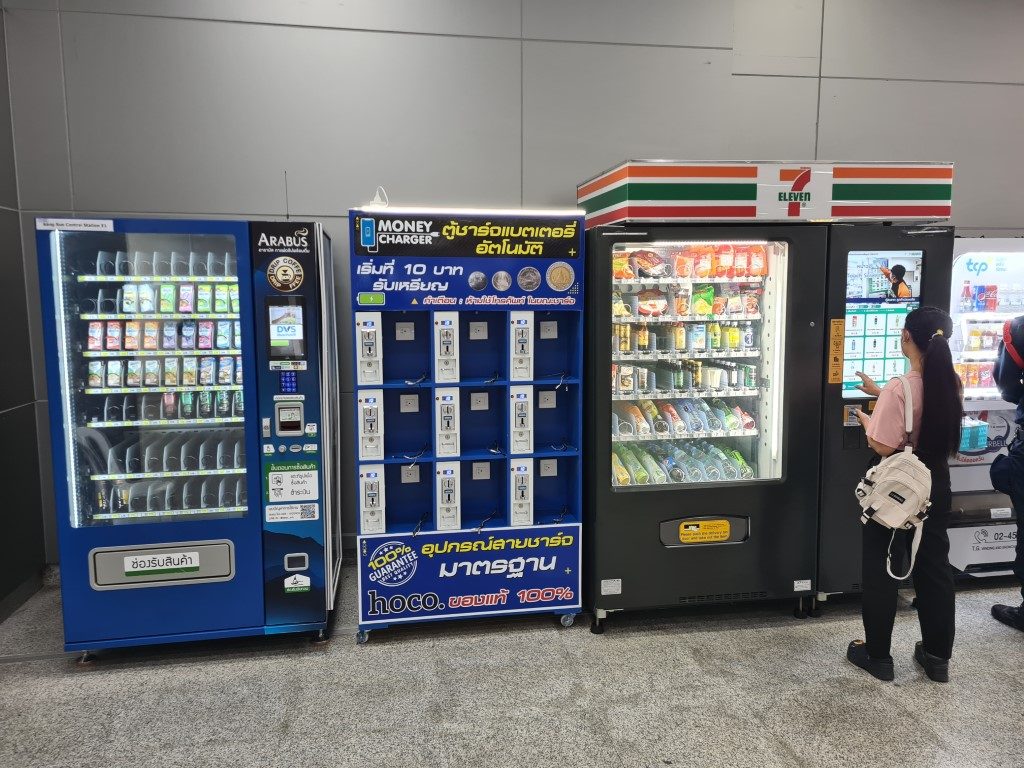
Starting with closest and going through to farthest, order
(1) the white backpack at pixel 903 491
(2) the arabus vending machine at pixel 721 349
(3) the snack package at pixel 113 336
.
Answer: (1) the white backpack at pixel 903 491 → (3) the snack package at pixel 113 336 → (2) the arabus vending machine at pixel 721 349

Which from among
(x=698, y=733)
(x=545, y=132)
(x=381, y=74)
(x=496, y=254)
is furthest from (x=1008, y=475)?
(x=381, y=74)

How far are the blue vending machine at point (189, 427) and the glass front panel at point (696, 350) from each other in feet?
5.32

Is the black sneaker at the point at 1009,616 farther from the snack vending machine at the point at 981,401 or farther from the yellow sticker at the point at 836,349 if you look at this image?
the yellow sticker at the point at 836,349

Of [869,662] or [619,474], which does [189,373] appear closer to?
[619,474]

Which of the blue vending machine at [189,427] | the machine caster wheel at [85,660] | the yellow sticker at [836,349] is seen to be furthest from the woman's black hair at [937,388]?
the machine caster wheel at [85,660]

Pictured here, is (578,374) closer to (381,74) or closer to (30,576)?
(381,74)

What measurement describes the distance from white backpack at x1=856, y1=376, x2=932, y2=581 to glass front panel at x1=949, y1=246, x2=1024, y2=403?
1517 millimetres

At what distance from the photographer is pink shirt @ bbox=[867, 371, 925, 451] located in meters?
2.82

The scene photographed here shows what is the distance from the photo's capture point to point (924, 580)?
295 centimetres

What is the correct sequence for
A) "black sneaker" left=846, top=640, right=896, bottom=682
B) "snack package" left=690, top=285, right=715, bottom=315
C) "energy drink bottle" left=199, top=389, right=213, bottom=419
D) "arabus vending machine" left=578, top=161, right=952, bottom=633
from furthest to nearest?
"snack package" left=690, top=285, right=715, bottom=315
"arabus vending machine" left=578, top=161, right=952, bottom=633
"energy drink bottle" left=199, top=389, right=213, bottom=419
"black sneaker" left=846, top=640, right=896, bottom=682

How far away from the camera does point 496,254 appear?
3.29 meters

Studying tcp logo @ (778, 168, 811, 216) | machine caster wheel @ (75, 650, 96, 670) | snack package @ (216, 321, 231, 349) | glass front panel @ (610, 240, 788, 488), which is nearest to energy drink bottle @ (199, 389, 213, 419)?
snack package @ (216, 321, 231, 349)

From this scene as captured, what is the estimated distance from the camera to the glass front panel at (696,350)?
3486 millimetres

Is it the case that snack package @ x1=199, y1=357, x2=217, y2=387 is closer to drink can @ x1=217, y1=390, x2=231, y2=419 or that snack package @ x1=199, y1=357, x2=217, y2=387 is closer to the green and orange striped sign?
drink can @ x1=217, y1=390, x2=231, y2=419
